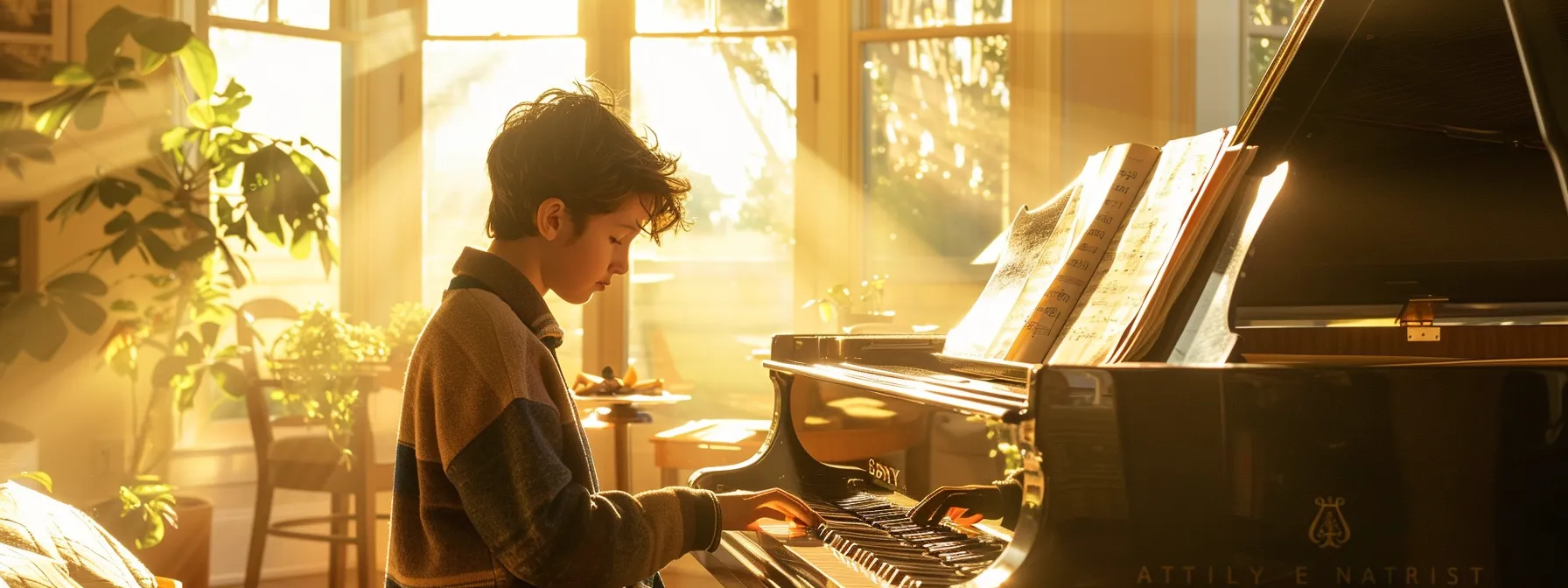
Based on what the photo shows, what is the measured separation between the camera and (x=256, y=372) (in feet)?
13.5

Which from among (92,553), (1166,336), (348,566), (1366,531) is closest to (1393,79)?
(1166,336)

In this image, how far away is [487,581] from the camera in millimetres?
1287

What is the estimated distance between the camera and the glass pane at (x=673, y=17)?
16.7ft

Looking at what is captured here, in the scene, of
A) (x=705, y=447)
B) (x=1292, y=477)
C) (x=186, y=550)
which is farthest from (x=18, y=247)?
(x=1292, y=477)

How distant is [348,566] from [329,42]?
6.63ft

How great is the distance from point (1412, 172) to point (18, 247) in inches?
169

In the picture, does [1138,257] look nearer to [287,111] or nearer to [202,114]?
[202,114]

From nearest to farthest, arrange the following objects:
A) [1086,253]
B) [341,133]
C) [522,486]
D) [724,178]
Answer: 1. [522,486]
2. [1086,253]
3. [341,133]
4. [724,178]

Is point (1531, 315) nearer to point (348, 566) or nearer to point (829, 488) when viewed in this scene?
point (829, 488)

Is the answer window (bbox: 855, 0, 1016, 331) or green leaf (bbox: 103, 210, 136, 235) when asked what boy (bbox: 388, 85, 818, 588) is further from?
window (bbox: 855, 0, 1016, 331)

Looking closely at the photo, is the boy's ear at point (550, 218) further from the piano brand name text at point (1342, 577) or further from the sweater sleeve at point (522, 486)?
the piano brand name text at point (1342, 577)

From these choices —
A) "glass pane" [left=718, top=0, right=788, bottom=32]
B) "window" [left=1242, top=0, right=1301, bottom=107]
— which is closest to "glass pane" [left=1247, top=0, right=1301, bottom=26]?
"window" [left=1242, top=0, right=1301, bottom=107]

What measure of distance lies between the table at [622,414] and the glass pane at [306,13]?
189 centimetres

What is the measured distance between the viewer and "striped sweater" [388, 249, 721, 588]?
48.0 inches
